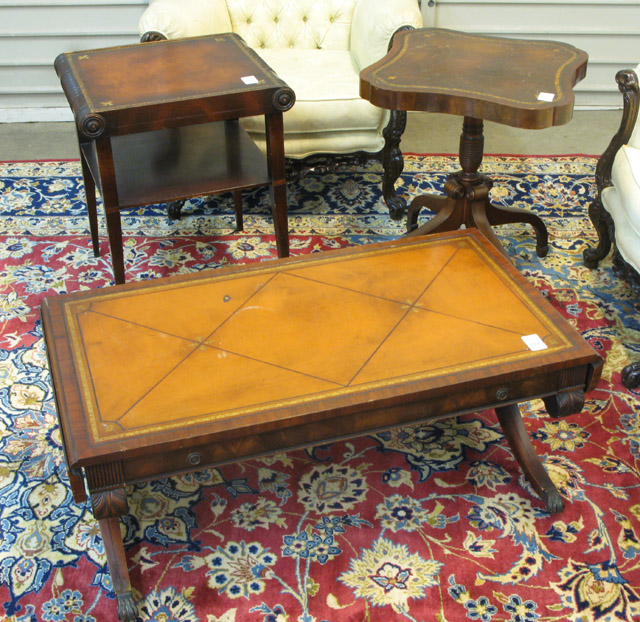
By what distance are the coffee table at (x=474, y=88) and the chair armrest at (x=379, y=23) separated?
0.16 m

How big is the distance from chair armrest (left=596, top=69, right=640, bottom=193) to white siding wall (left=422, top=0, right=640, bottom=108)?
1622 mm

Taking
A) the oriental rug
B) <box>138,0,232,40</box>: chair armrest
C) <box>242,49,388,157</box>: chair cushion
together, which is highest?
<box>138,0,232,40</box>: chair armrest

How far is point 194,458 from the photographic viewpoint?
1695 mm

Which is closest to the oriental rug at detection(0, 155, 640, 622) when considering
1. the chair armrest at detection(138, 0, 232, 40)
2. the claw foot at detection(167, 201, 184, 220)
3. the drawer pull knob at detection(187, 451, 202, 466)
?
the drawer pull knob at detection(187, 451, 202, 466)

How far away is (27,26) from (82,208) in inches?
51.5

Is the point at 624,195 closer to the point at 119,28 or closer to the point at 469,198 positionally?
the point at 469,198

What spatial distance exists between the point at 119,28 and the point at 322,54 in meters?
1.32

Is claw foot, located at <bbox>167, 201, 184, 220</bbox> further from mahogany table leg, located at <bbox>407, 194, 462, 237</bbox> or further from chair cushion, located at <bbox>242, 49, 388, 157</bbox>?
mahogany table leg, located at <bbox>407, 194, 462, 237</bbox>

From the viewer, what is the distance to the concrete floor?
389 centimetres

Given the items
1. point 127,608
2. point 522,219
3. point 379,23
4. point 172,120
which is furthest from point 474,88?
point 127,608

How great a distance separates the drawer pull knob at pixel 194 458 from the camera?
1.69 metres

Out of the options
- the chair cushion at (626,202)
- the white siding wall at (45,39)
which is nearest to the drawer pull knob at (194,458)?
the chair cushion at (626,202)

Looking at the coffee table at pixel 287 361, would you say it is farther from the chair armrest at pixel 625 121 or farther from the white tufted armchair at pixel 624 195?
the chair armrest at pixel 625 121

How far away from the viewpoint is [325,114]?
3.05 meters
